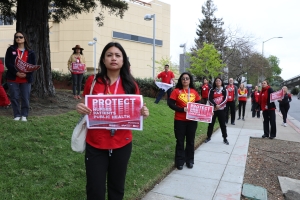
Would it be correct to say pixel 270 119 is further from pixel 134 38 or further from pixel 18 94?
pixel 134 38

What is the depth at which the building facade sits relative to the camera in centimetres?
3844

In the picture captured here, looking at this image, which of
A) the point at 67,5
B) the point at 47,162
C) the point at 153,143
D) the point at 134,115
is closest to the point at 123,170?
the point at 134,115

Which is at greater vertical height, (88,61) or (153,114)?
(88,61)

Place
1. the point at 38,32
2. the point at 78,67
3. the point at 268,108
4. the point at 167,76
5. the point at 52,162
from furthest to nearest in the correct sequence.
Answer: the point at 167,76
the point at 78,67
the point at 268,108
the point at 38,32
the point at 52,162

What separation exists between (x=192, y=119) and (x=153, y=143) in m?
1.61

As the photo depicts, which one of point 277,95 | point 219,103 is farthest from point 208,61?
point 219,103

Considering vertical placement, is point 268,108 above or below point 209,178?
above

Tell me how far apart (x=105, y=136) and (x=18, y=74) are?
356cm

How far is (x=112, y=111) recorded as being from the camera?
8.84 ft

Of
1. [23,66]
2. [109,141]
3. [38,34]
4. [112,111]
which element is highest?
[38,34]

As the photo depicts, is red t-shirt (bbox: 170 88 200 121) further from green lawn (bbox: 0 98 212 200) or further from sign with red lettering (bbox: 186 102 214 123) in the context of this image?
green lawn (bbox: 0 98 212 200)

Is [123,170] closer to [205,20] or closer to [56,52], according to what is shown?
[56,52]

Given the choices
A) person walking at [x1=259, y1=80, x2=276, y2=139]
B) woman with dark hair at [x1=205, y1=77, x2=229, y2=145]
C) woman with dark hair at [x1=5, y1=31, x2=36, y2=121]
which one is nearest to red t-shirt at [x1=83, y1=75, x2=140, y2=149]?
woman with dark hair at [x1=5, y1=31, x2=36, y2=121]

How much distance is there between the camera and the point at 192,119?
525 centimetres
